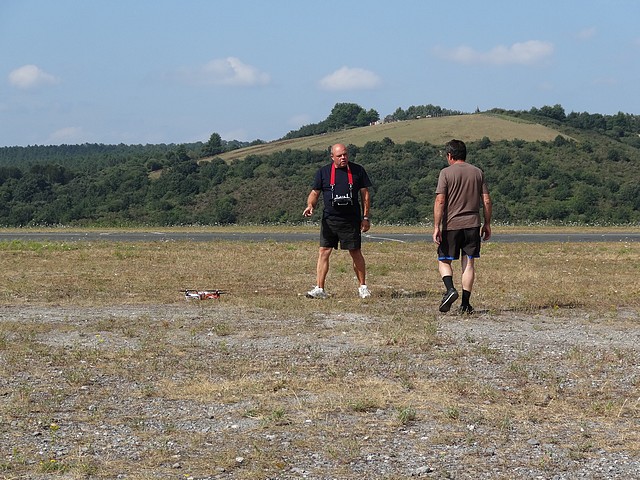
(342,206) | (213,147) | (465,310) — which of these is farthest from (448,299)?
(213,147)

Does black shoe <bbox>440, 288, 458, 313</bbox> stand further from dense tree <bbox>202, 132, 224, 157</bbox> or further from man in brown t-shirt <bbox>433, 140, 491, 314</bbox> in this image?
dense tree <bbox>202, 132, 224, 157</bbox>

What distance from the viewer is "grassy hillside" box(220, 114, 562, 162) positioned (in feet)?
287

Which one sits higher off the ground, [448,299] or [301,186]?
[301,186]

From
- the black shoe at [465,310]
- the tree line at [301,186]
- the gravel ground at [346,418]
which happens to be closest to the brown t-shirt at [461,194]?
the black shoe at [465,310]

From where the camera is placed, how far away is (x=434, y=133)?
297 feet

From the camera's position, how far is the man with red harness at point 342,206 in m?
12.1

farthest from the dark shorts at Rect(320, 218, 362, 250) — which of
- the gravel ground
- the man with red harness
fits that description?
the gravel ground

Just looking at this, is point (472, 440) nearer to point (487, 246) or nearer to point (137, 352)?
point (137, 352)

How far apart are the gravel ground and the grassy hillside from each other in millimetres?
76831

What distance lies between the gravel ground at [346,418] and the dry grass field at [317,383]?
0.02 m

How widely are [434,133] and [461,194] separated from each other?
80846 mm

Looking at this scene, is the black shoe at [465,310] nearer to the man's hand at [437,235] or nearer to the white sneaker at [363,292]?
the man's hand at [437,235]

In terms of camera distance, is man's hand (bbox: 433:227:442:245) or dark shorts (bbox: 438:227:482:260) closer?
dark shorts (bbox: 438:227:482:260)

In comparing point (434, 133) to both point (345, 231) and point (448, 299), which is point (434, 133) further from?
point (448, 299)
